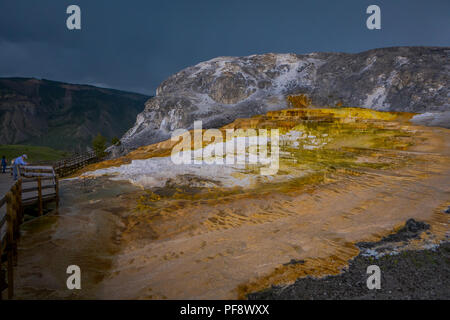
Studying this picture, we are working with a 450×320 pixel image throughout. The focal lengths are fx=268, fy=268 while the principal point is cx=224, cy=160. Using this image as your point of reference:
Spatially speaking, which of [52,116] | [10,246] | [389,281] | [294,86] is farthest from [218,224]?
[52,116]

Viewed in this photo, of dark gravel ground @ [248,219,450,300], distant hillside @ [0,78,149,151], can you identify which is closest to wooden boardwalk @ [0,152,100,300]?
dark gravel ground @ [248,219,450,300]

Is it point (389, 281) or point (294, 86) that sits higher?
point (294, 86)

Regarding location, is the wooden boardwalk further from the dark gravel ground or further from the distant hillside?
the distant hillside

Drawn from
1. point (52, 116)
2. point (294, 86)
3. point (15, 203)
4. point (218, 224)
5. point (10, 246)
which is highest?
point (52, 116)

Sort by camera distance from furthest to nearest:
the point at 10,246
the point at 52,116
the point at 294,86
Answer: the point at 52,116, the point at 294,86, the point at 10,246

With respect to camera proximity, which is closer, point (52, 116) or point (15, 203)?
point (15, 203)

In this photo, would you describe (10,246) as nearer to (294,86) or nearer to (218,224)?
(218,224)

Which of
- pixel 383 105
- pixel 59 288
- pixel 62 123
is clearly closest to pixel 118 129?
pixel 62 123

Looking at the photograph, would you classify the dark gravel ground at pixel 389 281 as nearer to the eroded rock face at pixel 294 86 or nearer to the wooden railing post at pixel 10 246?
the wooden railing post at pixel 10 246
